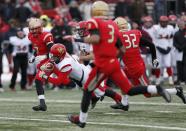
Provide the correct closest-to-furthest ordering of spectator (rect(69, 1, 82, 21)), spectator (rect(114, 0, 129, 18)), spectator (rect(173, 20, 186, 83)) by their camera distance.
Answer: spectator (rect(173, 20, 186, 83))
spectator (rect(114, 0, 129, 18))
spectator (rect(69, 1, 82, 21))

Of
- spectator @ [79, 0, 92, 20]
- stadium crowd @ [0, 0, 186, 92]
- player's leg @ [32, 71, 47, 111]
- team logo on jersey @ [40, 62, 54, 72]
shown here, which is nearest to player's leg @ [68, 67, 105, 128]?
team logo on jersey @ [40, 62, 54, 72]

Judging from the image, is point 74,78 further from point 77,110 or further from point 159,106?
point 159,106

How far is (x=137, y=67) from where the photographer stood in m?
12.6

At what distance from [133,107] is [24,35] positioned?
7.04 m

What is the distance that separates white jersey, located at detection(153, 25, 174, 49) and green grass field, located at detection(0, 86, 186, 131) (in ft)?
15.2

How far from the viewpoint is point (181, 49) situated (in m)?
19.8

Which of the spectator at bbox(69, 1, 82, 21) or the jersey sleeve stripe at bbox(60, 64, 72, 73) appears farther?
the spectator at bbox(69, 1, 82, 21)

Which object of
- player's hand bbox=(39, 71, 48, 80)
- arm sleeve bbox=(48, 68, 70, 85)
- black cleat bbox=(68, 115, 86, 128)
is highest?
arm sleeve bbox=(48, 68, 70, 85)

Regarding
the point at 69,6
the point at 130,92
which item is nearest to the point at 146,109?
the point at 130,92

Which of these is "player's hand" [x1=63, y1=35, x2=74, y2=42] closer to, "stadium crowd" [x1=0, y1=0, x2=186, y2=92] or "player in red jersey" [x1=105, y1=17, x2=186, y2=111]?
"stadium crowd" [x1=0, y1=0, x2=186, y2=92]

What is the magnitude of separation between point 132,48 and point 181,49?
734 cm

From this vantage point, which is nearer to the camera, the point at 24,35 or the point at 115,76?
the point at 115,76

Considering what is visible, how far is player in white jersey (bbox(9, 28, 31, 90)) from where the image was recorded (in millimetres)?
19750

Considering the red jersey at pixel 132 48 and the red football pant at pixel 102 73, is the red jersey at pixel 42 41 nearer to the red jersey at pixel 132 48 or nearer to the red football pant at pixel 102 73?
Answer: the red jersey at pixel 132 48
